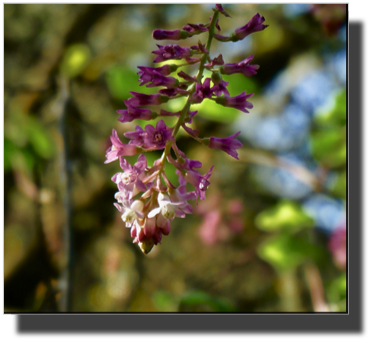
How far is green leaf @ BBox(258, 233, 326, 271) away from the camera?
2.71m

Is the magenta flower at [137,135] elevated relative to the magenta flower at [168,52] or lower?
lower

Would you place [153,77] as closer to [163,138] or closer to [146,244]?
[163,138]

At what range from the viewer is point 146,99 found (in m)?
0.98

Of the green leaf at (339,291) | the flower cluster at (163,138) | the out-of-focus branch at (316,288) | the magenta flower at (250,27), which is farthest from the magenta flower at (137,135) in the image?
the out-of-focus branch at (316,288)

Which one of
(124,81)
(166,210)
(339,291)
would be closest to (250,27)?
(166,210)

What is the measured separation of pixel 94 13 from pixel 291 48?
181 cm

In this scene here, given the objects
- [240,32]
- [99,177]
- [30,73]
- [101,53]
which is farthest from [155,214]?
[30,73]

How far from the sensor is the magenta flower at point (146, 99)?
38.0 inches

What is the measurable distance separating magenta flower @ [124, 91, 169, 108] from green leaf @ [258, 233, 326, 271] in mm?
2061

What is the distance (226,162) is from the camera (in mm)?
3844

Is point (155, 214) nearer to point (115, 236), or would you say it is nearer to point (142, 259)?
point (115, 236)

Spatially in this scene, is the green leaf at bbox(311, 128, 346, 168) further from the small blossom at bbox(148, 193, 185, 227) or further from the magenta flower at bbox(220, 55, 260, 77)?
the small blossom at bbox(148, 193, 185, 227)

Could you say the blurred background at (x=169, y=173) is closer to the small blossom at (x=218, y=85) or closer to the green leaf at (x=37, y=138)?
the green leaf at (x=37, y=138)

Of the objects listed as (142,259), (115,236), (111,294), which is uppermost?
(115,236)
